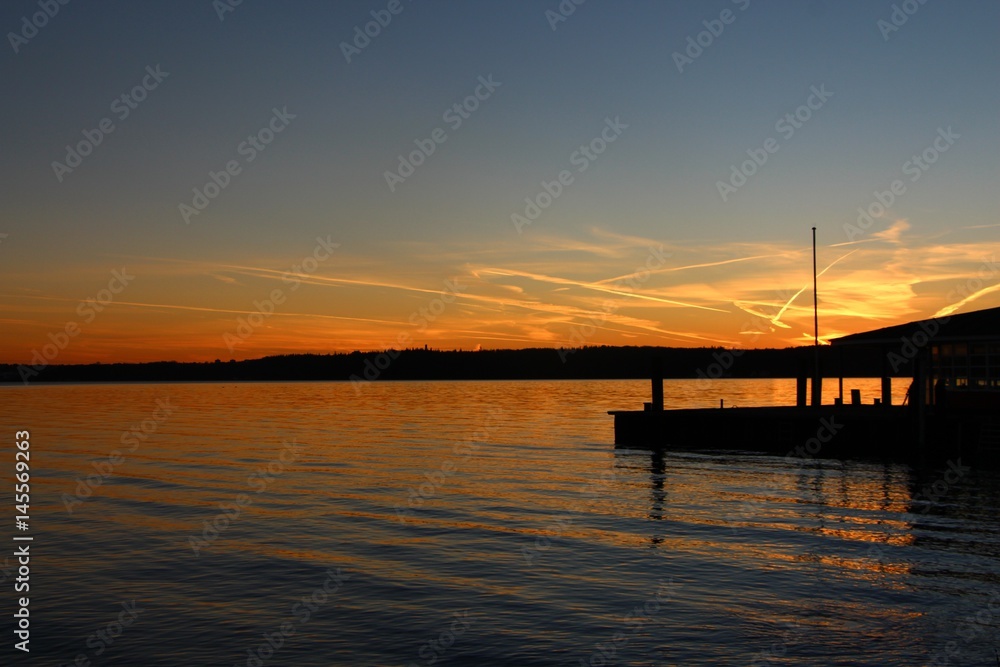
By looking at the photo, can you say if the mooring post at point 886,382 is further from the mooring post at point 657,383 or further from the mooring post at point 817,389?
the mooring post at point 657,383

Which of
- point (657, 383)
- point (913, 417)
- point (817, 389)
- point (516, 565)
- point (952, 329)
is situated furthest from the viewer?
point (817, 389)

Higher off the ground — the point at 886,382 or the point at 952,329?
the point at 952,329

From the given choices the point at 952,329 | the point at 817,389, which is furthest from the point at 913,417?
the point at 817,389

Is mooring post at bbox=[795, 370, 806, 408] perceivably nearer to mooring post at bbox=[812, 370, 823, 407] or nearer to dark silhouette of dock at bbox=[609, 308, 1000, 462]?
mooring post at bbox=[812, 370, 823, 407]

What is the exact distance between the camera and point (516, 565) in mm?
19781

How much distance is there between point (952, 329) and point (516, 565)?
27.9 m

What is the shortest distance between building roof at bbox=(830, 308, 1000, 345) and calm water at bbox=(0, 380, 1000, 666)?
20.6 ft

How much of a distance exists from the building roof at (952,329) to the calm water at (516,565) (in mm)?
6277

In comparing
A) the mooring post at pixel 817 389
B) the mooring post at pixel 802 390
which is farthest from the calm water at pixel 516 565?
the mooring post at pixel 802 390

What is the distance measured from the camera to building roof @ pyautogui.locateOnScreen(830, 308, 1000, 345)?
36562 mm

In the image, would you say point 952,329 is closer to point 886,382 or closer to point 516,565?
point 886,382

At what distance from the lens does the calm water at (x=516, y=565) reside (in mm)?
14297

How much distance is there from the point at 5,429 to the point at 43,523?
5078cm

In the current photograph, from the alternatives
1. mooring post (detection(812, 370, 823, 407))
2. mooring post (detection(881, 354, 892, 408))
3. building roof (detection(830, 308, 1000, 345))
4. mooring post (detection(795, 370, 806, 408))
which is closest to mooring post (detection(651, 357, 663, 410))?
mooring post (detection(795, 370, 806, 408))
